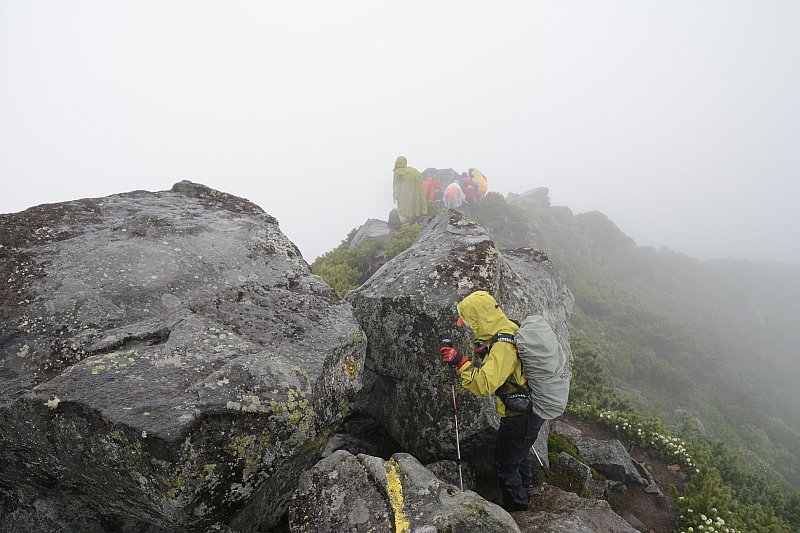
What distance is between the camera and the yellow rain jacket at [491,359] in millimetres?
5926

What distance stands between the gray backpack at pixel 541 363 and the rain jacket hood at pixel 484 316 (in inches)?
5.1

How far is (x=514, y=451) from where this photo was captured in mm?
6656

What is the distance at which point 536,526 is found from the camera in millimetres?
5691

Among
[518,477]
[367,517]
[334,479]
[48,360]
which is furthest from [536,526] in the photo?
[48,360]

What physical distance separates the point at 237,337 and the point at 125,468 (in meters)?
1.78

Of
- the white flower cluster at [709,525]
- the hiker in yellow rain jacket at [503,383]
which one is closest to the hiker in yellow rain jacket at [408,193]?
Result: the hiker in yellow rain jacket at [503,383]

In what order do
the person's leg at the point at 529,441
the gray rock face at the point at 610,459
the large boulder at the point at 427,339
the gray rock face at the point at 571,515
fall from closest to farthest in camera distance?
the gray rock face at the point at 571,515, the person's leg at the point at 529,441, the large boulder at the point at 427,339, the gray rock face at the point at 610,459

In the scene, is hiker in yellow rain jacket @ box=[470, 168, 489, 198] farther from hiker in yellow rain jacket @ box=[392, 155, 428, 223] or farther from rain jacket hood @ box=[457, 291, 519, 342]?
rain jacket hood @ box=[457, 291, 519, 342]

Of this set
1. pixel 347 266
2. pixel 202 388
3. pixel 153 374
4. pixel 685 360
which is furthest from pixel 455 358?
pixel 685 360

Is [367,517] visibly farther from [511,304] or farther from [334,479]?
[511,304]

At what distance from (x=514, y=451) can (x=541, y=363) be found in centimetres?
173

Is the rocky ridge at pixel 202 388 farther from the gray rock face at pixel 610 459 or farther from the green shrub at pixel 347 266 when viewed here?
the green shrub at pixel 347 266

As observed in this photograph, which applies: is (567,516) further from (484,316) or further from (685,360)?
(685,360)

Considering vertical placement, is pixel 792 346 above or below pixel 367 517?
below
